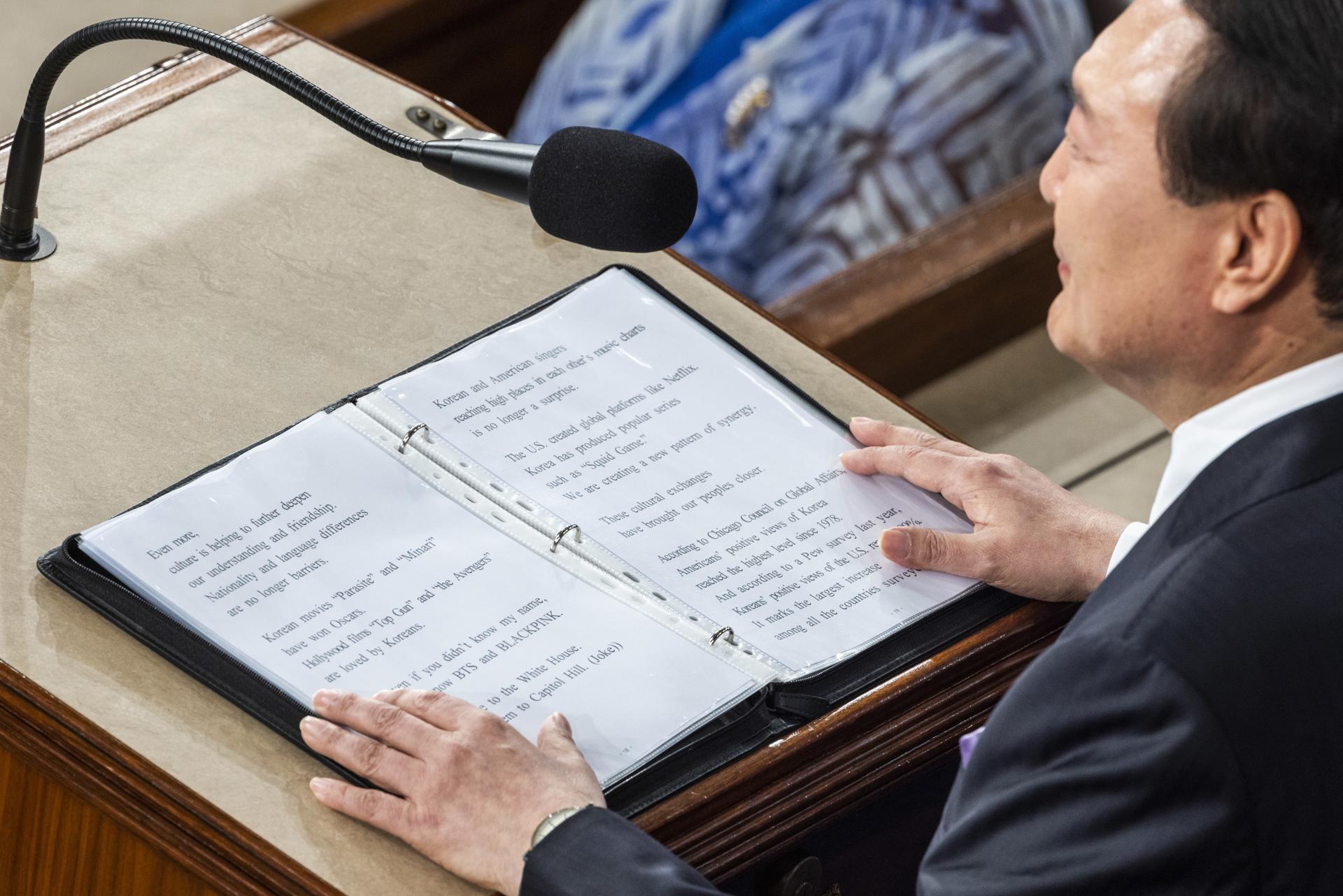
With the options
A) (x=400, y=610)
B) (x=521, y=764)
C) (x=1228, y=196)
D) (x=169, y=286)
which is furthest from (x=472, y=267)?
(x=1228, y=196)

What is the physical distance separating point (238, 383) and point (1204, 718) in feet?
2.44

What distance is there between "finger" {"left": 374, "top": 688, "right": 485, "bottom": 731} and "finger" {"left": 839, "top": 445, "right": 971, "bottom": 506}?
14.8 inches

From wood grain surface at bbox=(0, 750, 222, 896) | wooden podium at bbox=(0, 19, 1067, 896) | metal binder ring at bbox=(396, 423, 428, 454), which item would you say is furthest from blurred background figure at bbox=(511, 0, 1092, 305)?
wood grain surface at bbox=(0, 750, 222, 896)

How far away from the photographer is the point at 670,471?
135 cm

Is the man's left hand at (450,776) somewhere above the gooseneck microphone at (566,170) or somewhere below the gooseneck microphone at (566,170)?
below

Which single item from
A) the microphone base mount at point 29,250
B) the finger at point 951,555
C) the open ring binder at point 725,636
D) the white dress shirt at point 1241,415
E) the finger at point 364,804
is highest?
the white dress shirt at point 1241,415

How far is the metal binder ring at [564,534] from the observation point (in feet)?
4.14

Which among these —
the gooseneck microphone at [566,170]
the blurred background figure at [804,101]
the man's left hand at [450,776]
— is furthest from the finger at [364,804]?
the blurred background figure at [804,101]

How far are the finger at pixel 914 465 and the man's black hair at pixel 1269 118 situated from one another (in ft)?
1.21

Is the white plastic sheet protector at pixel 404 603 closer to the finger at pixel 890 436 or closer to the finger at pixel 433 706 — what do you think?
the finger at pixel 433 706

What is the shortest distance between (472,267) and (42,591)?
47 centimetres

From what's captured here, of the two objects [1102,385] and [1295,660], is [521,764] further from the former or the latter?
[1102,385]

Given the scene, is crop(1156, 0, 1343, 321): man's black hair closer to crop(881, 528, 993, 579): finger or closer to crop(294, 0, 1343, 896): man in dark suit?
crop(294, 0, 1343, 896): man in dark suit

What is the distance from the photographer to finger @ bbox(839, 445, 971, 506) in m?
1.37
